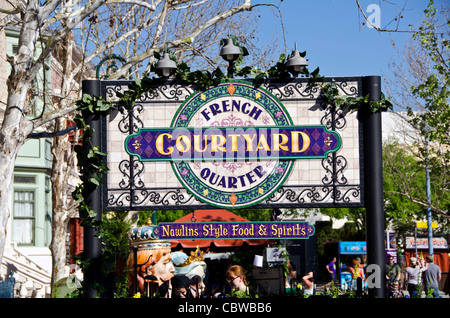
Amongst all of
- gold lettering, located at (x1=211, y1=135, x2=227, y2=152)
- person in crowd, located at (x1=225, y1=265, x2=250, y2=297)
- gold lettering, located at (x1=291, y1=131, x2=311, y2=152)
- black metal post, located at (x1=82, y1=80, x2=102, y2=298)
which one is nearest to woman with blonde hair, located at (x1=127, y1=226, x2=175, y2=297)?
person in crowd, located at (x1=225, y1=265, x2=250, y2=297)

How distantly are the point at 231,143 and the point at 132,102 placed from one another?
1.56 meters

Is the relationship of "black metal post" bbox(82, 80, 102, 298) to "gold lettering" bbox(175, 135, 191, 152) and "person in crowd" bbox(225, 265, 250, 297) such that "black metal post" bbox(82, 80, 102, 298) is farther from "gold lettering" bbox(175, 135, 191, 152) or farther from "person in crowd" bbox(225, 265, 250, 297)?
"person in crowd" bbox(225, 265, 250, 297)

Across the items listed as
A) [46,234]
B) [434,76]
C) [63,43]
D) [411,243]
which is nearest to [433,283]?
[434,76]

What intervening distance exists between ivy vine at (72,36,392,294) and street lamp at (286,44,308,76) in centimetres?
9

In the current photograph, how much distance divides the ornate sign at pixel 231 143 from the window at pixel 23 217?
1549 cm

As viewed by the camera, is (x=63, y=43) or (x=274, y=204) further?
(x=63, y=43)

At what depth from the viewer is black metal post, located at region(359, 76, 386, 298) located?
30.5 feet

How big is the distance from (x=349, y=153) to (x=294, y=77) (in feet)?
4.52

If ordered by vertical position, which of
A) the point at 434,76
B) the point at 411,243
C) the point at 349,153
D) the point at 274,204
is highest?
the point at 434,76

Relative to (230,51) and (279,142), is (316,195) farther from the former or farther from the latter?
(230,51)

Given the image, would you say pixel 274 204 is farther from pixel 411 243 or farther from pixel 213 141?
pixel 411 243

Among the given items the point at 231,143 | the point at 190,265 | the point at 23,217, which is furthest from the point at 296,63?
the point at 23,217

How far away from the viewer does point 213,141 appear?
9562 millimetres

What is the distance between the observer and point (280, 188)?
952 cm
